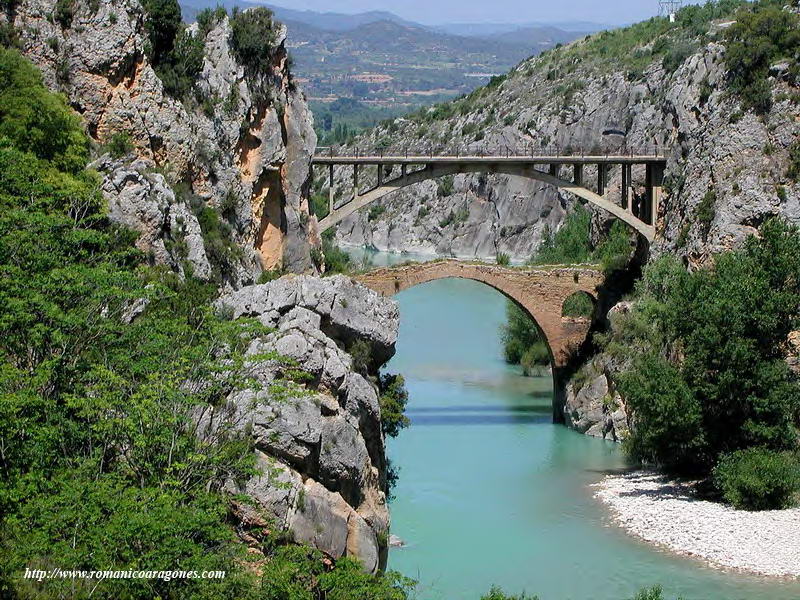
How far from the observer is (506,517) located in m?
34.2

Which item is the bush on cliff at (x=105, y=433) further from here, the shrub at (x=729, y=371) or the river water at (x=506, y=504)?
the shrub at (x=729, y=371)

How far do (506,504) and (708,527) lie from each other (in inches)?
231

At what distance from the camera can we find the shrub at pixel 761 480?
32031 millimetres

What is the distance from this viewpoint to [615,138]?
70.6 m

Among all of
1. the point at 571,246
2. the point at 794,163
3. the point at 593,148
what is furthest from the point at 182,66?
the point at 571,246

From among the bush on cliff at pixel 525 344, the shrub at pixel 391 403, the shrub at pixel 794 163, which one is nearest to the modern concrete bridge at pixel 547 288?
the bush on cliff at pixel 525 344

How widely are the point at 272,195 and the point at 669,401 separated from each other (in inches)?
577

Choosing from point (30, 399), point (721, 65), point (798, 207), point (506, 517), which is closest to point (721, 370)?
point (506, 517)

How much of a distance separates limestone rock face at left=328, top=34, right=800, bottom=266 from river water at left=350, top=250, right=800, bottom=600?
7595 millimetres

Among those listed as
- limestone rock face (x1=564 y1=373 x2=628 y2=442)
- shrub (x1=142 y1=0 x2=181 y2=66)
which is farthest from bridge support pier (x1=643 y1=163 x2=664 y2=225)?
shrub (x1=142 y1=0 x2=181 y2=66)

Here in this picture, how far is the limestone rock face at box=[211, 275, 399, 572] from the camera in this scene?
24.1m

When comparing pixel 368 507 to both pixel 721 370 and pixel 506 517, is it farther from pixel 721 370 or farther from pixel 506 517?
pixel 721 370

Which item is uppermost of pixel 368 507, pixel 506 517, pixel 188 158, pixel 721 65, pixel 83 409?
pixel 721 65

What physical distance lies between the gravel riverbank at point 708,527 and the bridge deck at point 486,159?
1350cm
